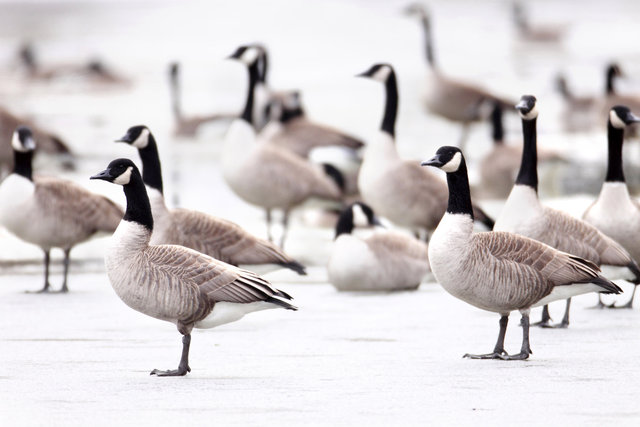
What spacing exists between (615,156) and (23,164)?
14.6ft

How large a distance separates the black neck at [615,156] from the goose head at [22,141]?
435cm

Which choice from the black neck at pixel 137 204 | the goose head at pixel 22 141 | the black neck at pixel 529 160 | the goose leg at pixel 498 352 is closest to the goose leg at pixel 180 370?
the black neck at pixel 137 204

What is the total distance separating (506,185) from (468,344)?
7258 mm

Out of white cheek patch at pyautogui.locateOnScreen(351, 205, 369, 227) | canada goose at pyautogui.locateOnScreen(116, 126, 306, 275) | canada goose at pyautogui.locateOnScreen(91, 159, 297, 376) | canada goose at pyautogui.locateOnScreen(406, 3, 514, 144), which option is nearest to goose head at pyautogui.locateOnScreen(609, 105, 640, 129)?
white cheek patch at pyautogui.locateOnScreen(351, 205, 369, 227)

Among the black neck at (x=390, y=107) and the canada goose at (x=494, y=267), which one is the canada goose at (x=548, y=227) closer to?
the canada goose at (x=494, y=267)

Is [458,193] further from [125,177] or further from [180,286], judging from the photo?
[125,177]

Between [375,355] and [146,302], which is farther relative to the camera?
[375,355]

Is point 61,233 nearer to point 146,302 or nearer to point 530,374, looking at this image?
point 146,302

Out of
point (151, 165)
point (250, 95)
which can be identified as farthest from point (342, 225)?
point (250, 95)

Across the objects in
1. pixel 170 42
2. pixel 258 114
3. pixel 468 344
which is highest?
pixel 468 344

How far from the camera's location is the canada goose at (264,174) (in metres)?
12.1

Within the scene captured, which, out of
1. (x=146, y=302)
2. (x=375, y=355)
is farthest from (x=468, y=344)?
(x=146, y=302)

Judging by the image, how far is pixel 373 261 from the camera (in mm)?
9805

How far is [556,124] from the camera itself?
940 inches
